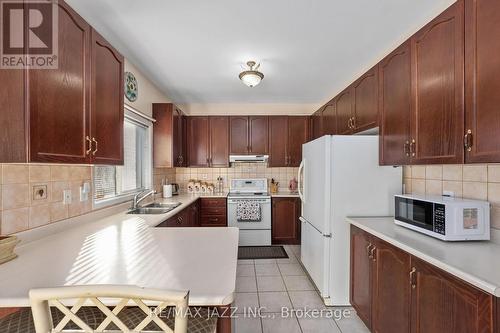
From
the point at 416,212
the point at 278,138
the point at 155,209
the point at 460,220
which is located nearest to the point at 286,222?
the point at 278,138

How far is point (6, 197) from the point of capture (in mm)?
1275

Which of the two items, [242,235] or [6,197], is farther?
[242,235]


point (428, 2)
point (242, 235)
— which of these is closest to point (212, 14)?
point (428, 2)

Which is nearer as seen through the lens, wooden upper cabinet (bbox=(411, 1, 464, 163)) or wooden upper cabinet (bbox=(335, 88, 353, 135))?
wooden upper cabinet (bbox=(411, 1, 464, 163))

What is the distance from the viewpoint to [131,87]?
2.59m

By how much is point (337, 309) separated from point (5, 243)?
94.3 inches

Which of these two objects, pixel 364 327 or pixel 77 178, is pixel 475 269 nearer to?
pixel 364 327

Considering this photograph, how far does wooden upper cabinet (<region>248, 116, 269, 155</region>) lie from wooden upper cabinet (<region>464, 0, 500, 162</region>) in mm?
3012

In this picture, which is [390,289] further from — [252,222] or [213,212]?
[213,212]

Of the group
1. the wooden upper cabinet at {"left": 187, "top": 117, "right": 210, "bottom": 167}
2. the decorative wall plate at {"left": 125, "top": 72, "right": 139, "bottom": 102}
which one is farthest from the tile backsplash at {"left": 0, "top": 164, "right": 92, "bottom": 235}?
the wooden upper cabinet at {"left": 187, "top": 117, "right": 210, "bottom": 167}

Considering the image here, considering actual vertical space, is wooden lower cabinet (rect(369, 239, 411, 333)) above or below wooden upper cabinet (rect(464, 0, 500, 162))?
below

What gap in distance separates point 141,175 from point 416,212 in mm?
3067

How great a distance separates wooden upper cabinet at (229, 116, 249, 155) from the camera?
4121mm

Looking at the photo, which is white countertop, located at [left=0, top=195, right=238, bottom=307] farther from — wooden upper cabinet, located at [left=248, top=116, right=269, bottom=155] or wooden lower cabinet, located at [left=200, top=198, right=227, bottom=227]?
wooden upper cabinet, located at [left=248, top=116, right=269, bottom=155]
